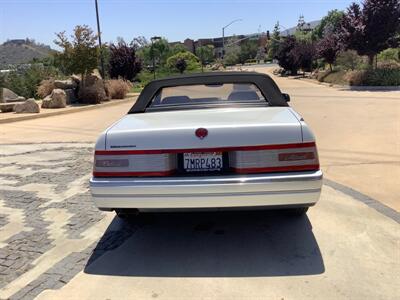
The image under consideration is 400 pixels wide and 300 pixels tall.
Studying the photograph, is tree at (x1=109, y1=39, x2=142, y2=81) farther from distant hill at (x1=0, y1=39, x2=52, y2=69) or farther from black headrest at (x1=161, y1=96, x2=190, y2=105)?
distant hill at (x1=0, y1=39, x2=52, y2=69)

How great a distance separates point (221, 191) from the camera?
3.75 metres

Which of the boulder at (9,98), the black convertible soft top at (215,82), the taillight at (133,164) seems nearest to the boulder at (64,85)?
the boulder at (9,98)

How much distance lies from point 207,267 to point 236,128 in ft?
3.78

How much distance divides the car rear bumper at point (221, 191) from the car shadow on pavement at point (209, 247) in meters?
0.48

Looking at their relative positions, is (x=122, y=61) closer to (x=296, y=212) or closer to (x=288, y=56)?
(x=288, y=56)

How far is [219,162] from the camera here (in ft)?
12.7

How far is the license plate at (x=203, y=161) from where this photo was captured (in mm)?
3865

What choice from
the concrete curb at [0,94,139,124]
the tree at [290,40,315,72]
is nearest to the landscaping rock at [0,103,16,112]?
the concrete curb at [0,94,139,124]

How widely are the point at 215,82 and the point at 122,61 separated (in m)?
26.3

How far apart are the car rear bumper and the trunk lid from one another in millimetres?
274

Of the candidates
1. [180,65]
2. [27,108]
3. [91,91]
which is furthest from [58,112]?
[180,65]

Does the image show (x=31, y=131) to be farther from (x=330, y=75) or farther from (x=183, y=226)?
(x=330, y=75)

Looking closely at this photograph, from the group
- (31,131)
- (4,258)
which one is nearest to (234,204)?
(4,258)

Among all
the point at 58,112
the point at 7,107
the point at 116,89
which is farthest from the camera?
the point at 116,89
